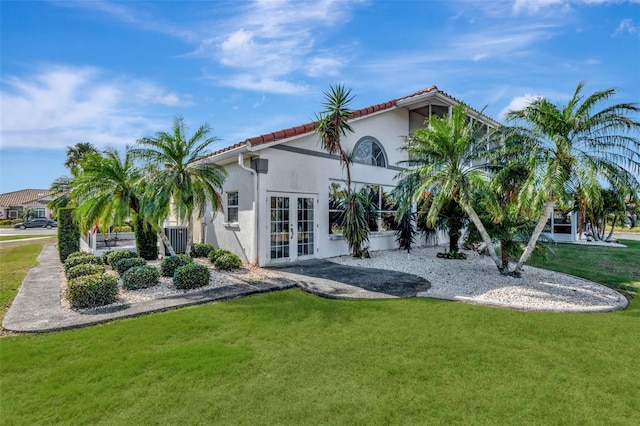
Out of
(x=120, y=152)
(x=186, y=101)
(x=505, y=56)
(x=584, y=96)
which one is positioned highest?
(x=505, y=56)

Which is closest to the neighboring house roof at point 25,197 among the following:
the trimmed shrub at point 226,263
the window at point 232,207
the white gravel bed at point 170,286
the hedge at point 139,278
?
the window at point 232,207

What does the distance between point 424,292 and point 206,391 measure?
221 inches

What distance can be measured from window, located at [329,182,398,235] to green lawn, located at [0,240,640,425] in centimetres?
654

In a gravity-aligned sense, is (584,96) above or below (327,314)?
above

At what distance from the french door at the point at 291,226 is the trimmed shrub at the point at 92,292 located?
15.9ft

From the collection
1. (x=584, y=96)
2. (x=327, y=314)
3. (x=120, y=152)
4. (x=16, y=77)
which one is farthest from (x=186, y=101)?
(x=584, y=96)

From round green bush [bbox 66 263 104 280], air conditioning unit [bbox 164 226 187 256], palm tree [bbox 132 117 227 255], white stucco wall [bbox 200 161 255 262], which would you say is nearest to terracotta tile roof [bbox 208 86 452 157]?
white stucco wall [bbox 200 161 255 262]

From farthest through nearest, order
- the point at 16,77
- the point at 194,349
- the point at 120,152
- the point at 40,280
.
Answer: the point at 120,152 < the point at 40,280 < the point at 16,77 < the point at 194,349

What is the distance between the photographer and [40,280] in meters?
8.83

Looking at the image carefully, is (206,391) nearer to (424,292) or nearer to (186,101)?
(424,292)

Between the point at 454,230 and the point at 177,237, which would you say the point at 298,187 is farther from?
the point at 454,230

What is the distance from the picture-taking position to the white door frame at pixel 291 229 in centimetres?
1077

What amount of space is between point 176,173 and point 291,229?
13.4ft

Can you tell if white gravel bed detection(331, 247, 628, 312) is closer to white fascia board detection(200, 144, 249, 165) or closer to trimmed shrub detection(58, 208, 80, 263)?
white fascia board detection(200, 144, 249, 165)
